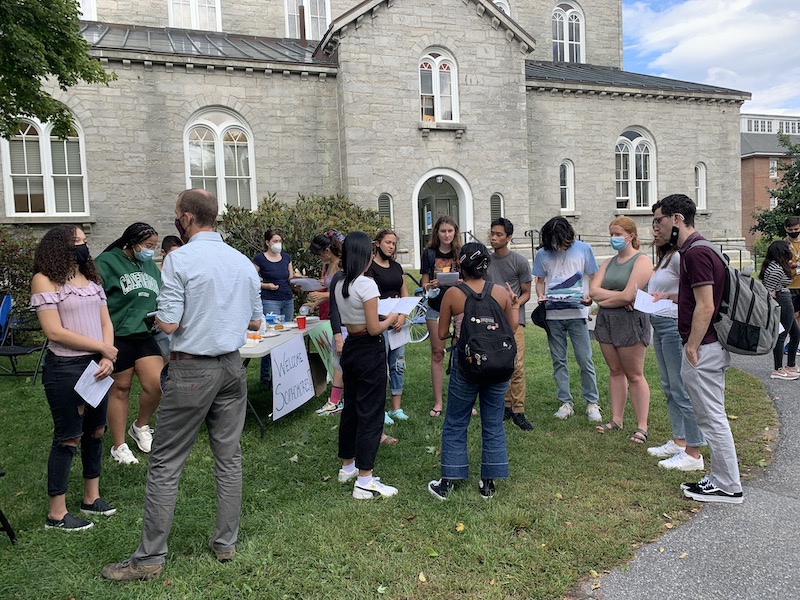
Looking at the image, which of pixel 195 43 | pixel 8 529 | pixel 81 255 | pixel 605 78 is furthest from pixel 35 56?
pixel 605 78

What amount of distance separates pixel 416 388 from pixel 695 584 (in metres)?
4.56

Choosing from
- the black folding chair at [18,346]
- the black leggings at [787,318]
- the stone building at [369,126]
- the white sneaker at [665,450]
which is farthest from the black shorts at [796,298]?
the stone building at [369,126]

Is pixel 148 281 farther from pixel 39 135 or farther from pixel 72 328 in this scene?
pixel 39 135

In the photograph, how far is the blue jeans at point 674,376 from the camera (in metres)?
4.68

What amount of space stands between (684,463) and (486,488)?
5.55 feet

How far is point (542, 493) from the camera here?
422 cm

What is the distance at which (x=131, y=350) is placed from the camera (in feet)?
15.9

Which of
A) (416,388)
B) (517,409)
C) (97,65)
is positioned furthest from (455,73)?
(517,409)

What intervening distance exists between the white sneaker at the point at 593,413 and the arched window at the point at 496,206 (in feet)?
43.1

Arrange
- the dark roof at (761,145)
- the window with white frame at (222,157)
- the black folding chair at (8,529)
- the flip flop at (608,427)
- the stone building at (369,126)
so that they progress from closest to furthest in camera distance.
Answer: the black folding chair at (8,529)
the flip flop at (608,427)
the stone building at (369,126)
the window with white frame at (222,157)
the dark roof at (761,145)

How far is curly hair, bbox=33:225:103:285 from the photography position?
3.72 m

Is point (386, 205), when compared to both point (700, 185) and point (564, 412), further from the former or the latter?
point (700, 185)

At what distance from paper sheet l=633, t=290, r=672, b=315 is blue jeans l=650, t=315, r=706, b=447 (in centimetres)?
14

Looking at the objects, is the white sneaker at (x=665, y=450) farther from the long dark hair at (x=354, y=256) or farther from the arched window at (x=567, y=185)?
the arched window at (x=567, y=185)
